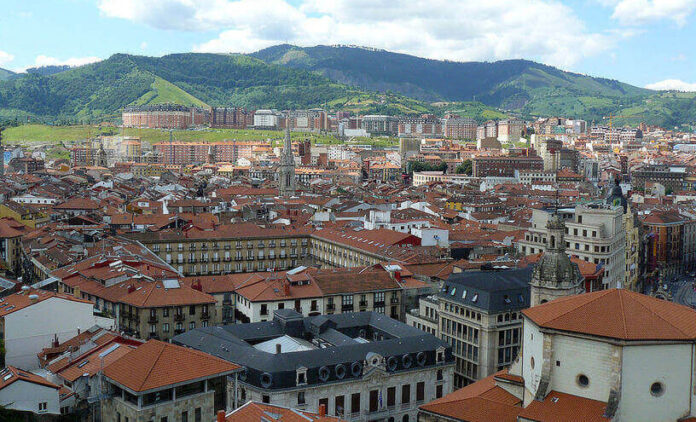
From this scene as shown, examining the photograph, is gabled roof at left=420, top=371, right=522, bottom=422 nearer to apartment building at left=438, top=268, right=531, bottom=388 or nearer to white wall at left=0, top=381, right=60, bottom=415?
apartment building at left=438, top=268, right=531, bottom=388

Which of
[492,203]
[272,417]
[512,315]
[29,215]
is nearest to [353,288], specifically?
[512,315]

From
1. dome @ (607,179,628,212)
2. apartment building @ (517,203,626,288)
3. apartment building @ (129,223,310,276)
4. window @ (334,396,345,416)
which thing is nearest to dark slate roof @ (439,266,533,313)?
window @ (334,396,345,416)

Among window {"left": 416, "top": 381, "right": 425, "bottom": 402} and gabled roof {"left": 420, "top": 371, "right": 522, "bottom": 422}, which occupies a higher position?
gabled roof {"left": 420, "top": 371, "right": 522, "bottom": 422}

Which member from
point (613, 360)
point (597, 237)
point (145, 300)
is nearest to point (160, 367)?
point (613, 360)

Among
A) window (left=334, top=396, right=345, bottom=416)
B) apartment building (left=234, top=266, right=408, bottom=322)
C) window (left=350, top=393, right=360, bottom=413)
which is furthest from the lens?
apartment building (left=234, top=266, right=408, bottom=322)

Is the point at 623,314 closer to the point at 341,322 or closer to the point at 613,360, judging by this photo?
the point at 613,360

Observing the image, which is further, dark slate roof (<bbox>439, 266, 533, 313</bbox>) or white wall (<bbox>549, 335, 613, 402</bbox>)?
dark slate roof (<bbox>439, 266, 533, 313</bbox>)

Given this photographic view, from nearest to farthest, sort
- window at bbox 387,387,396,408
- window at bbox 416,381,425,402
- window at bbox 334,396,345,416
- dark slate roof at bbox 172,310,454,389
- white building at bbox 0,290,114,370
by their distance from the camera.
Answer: dark slate roof at bbox 172,310,454,389 → window at bbox 334,396,345,416 → window at bbox 387,387,396,408 → window at bbox 416,381,425,402 → white building at bbox 0,290,114,370
